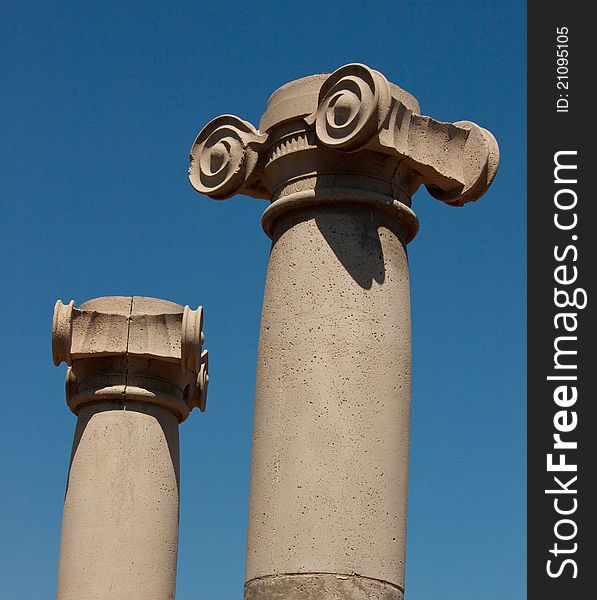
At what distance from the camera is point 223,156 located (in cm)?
2100

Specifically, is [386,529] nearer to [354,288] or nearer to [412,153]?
[354,288]

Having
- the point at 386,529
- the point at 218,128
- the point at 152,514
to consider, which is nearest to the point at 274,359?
the point at 386,529

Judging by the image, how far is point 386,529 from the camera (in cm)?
1789

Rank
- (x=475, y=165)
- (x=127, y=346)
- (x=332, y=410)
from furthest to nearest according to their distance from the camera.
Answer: (x=127, y=346), (x=475, y=165), (x=332, y=410)

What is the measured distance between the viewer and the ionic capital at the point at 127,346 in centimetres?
3077

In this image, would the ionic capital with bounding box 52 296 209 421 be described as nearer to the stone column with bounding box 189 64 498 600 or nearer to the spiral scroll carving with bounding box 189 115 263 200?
the spiral scroll carving with bounding box 189 115 263 200

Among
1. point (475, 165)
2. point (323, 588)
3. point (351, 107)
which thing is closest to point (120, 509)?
point (323, 588)

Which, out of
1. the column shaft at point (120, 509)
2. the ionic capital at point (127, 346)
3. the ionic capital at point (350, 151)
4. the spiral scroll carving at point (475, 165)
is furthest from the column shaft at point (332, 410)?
the column shaft at point (120, 509)

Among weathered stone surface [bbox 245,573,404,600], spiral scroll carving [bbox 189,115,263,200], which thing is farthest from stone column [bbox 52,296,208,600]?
weathered stone surface [bbox 245,573,404,600]

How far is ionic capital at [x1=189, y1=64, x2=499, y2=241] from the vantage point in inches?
744

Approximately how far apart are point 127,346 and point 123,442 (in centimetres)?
230

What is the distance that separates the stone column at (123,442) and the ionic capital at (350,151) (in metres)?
10.4

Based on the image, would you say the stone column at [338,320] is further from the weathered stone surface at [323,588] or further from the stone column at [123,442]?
the stone column at [123,442]

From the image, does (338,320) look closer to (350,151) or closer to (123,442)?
(350,151)
